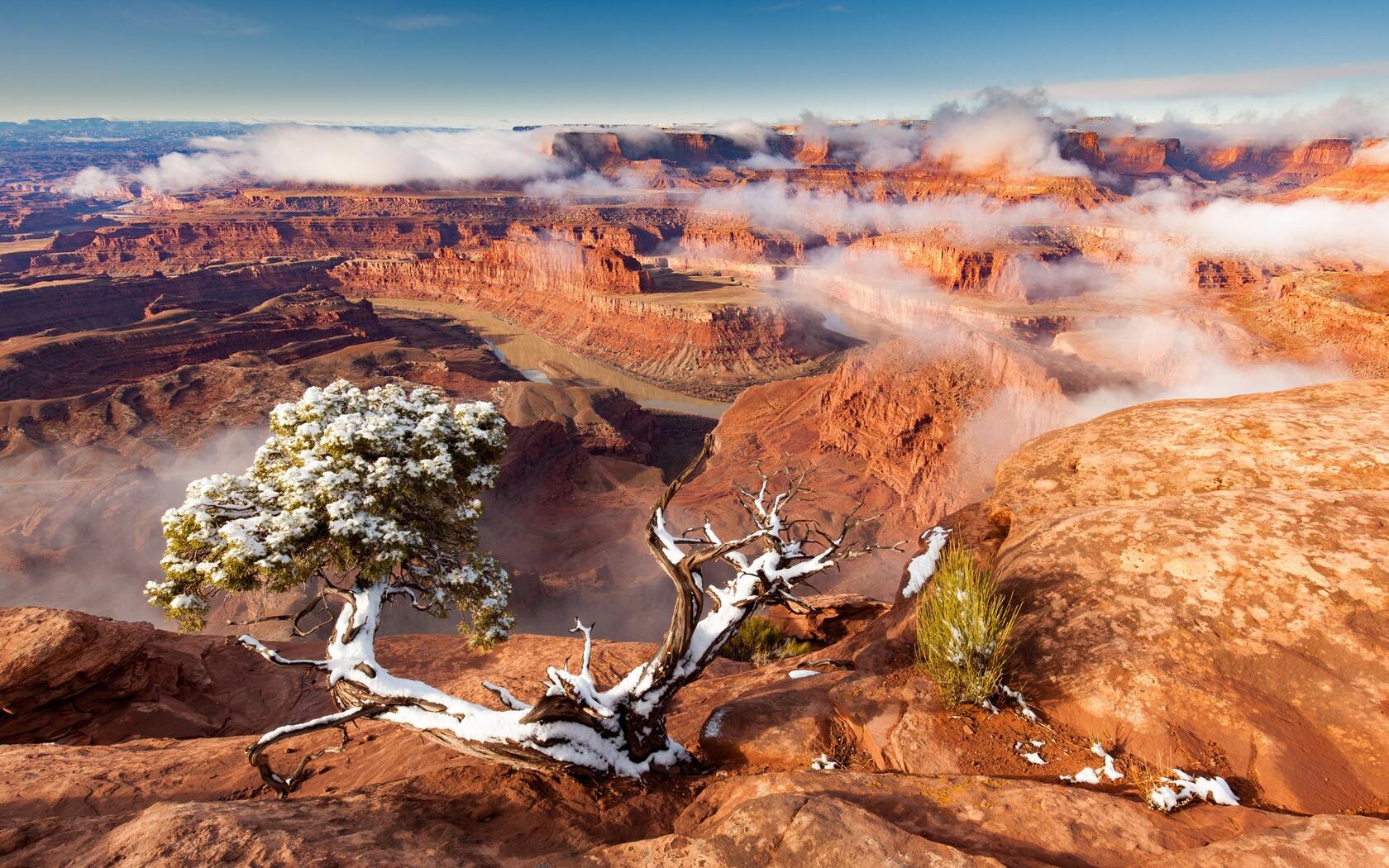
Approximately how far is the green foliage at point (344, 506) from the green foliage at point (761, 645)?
24.1ft

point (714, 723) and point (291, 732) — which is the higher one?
point (291, 732)

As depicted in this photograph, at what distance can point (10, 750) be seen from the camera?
992 cm

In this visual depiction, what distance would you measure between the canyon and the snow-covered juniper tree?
2.28 feet

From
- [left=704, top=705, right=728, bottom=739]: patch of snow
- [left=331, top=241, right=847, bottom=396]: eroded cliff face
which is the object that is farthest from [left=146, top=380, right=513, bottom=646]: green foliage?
[left=331, top=241, right=847, bottom=396]: eroded cliff face

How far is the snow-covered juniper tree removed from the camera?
658 cm

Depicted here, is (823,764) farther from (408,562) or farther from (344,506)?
(344,506)

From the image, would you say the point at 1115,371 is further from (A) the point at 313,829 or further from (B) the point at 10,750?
(B) the point at 10,750

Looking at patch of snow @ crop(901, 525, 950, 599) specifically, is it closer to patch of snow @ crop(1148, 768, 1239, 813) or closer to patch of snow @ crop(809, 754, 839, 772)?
patch of snow @ crop(809, 754, 839, 772)

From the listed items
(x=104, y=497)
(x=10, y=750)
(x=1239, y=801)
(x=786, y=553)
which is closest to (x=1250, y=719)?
(x=1239, y=801)

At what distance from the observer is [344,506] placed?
7.62 meters

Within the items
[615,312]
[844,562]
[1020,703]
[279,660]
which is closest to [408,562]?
[279,660]

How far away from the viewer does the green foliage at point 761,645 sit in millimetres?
14367

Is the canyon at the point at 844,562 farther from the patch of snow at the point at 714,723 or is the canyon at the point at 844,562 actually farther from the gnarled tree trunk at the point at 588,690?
the gnarled tree trunk at the point at 588,690

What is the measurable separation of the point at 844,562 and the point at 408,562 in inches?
900
